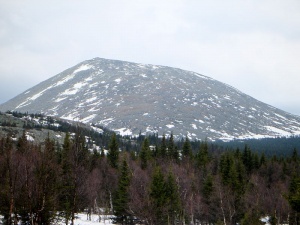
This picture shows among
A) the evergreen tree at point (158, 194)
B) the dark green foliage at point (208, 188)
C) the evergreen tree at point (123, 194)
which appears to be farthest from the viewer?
the dark green foliage at point (208, 188)

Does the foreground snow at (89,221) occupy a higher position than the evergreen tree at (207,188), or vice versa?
the evergreen tree at (207,188)

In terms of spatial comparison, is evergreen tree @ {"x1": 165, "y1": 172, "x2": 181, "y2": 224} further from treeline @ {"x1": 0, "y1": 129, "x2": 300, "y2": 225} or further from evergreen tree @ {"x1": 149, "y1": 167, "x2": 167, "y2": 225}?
evergreen tree @ {"x1": 149, "y1": 167, "x2": 167, "y2": 225}

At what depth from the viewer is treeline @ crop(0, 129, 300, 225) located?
24547 millimetres

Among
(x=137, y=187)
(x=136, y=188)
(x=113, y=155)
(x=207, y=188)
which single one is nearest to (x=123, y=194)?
(x=136, y=188)

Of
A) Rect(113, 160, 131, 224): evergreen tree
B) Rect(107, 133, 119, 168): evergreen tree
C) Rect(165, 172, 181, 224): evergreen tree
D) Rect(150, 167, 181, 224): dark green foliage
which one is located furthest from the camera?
Rect(107, 133, 119, 168): evergreen tree

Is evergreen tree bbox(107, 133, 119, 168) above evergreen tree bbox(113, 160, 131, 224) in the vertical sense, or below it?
above

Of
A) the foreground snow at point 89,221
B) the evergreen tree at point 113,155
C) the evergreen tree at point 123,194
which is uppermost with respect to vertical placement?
the evergreen tree at point 113,155

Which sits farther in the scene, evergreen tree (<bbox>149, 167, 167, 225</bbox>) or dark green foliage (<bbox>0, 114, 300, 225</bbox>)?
evergreen tree (<bbox>149, 167, 167, 225</bbox>)

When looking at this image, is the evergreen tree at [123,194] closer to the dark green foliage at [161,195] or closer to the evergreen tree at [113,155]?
the dark green foliage at [161,195]

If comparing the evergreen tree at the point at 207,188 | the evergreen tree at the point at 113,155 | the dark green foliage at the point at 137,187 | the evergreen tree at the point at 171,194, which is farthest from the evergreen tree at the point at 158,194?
the evergreen tree at the point at 113,155

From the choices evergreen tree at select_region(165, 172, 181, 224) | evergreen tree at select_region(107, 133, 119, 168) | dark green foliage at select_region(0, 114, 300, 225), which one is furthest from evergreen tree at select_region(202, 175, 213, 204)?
evergreen tree at select_region(107, 133, 119, 168)

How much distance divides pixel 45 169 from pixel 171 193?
30889mm

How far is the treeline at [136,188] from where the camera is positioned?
24547mm

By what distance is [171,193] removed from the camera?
50.8 m
